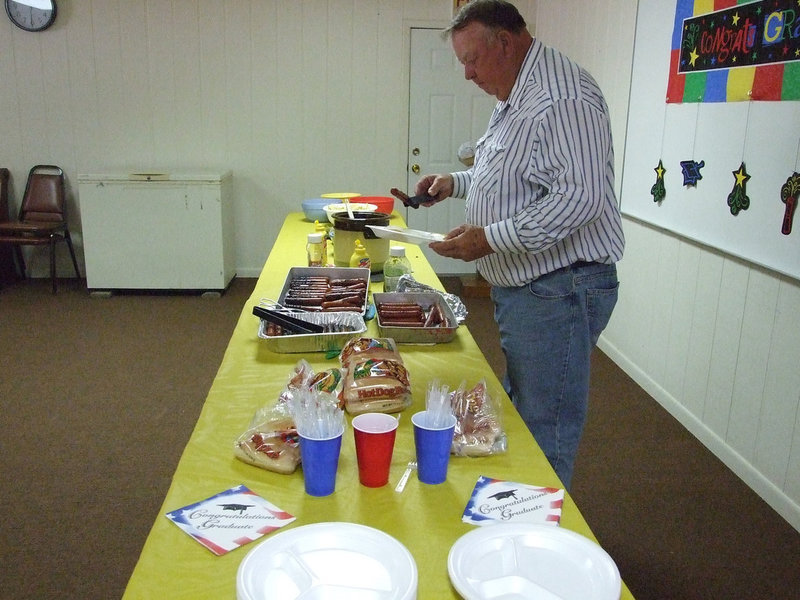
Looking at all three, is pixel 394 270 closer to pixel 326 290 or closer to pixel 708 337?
pixel 326 290

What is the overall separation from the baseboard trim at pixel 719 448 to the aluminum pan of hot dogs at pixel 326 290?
156 centimetres

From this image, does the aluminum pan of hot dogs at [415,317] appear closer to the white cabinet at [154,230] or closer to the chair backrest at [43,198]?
the white cabinet at [154,230]

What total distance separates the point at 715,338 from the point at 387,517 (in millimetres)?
2095

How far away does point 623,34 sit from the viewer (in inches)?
136

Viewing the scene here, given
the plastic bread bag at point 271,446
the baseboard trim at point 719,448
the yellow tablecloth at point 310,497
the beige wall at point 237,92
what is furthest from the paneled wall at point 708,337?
the plastic bread bag at point 271,446

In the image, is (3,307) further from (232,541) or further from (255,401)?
(232,541)

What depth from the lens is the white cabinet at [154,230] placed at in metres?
4.67

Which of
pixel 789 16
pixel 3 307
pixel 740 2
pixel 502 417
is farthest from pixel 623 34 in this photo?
pixel 3 307

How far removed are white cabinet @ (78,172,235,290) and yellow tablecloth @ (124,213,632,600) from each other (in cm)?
336

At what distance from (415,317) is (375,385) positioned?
20.3 inches

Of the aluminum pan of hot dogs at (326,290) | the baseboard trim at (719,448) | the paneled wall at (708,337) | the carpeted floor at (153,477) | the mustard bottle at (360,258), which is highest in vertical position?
the mustard bottle at (360,258)

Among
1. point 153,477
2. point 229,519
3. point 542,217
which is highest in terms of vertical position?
point 542,217

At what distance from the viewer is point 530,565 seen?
0.88m

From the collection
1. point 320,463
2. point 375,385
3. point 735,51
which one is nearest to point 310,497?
point 320,463
